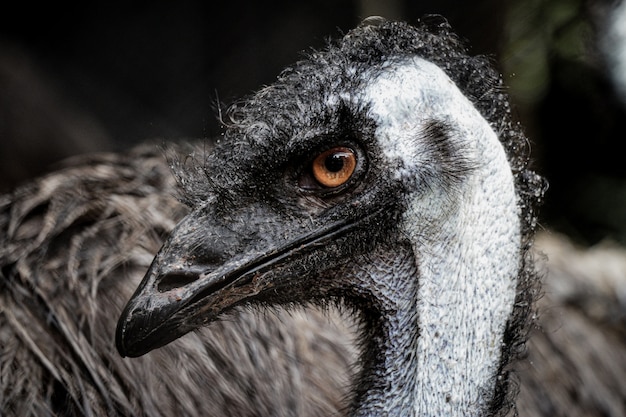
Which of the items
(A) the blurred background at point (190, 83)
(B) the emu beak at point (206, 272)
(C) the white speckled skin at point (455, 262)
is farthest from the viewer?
(A) the blurred background at point (190, 83)

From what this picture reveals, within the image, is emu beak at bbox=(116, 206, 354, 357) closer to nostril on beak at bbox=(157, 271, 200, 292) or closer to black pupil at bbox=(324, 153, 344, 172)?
nostril on beak at bbox=(157, 271, 200, 292)

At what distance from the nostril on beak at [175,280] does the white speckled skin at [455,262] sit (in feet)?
1.44

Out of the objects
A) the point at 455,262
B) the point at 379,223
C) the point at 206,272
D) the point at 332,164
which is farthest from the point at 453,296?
the point at 206,272

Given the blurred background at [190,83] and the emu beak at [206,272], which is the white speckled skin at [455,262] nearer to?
the emu beak at [206,272]

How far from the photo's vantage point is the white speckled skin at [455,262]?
1.67 m

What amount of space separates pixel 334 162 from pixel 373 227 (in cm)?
16

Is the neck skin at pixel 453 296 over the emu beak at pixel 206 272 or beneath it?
beneath

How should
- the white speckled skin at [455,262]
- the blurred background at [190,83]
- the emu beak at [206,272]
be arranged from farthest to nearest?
the blurred background at [190,83], the white speckled skin at [455,262], the emu beak at [206,272]

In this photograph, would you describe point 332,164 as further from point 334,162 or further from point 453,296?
point 453,296

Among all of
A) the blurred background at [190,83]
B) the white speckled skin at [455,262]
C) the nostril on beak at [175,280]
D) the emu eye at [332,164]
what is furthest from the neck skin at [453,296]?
the blurred background at [190,83]

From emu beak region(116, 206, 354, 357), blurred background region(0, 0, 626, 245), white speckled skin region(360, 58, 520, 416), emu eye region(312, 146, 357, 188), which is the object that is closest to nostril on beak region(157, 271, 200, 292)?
emu beak region(116, 206, 354, 357)

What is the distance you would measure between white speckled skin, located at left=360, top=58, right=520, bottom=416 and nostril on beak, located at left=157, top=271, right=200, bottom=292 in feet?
1.44

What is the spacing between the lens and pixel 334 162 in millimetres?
1614

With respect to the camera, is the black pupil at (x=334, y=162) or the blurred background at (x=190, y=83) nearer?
the black pupil at (x=334, y=162)
